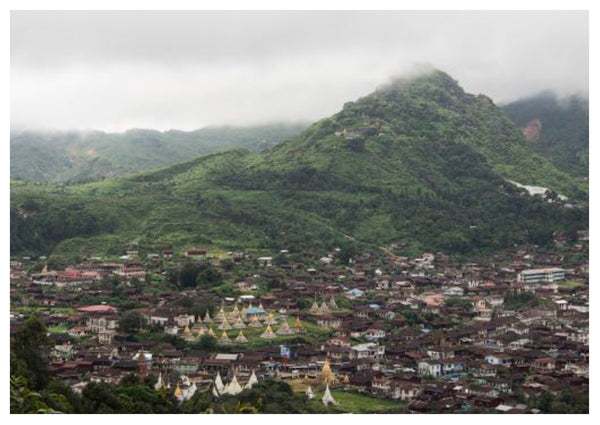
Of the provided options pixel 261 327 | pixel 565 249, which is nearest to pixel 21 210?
pixel 261 327

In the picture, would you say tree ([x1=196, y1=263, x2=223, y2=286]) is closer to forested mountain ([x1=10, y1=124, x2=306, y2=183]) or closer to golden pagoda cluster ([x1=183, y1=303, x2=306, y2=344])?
golden pagoda cluster ([x1=183, y1=303, x2=306, y2=344])

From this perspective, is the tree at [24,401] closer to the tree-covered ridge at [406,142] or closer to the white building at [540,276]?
the white building at [540,276]

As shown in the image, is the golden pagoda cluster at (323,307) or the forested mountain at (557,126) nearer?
the golden pagoda cluster at (323,307)

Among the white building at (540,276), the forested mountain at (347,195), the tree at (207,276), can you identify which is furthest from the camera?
the forested mountain at (347,195)

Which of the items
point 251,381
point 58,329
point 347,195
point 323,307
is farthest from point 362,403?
point 347,195

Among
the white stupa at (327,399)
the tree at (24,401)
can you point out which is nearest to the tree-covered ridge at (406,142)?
the white stupa at (327,399)

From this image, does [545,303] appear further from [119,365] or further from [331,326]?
[119,365]

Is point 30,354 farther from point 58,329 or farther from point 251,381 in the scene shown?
point 58,329
